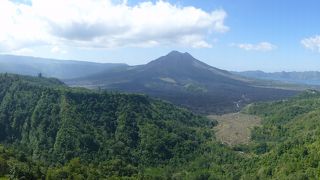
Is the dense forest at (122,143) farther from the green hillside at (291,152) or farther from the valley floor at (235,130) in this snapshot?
the valley floor at (235,130)

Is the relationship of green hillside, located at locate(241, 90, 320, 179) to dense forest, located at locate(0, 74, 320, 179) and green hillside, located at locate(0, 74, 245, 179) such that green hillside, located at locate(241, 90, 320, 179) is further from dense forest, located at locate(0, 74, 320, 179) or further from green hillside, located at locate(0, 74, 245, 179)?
green hillside, located at locate(0, 74, 245, 179)

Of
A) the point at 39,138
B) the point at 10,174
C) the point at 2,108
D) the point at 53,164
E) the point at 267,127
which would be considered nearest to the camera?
the point at 10,174

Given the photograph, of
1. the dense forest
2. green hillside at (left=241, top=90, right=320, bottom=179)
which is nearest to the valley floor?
the dense forest

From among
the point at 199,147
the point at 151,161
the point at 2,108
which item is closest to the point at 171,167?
the point at 151,161

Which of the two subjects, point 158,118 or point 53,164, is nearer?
point 53,164

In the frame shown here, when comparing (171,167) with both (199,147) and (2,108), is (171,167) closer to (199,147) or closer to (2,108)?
(199,147)

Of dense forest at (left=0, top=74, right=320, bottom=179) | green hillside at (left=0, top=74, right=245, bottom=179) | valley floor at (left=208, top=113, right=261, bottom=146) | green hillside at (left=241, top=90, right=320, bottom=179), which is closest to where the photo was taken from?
green hillside at (left=241, top=90, right=320, bottom=179)

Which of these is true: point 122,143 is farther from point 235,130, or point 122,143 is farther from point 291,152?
point 235,130
